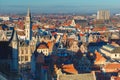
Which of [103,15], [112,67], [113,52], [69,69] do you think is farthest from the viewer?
[103,15]

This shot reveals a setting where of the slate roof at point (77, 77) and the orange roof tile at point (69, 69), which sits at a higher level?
the slate roof at point (77, 77)

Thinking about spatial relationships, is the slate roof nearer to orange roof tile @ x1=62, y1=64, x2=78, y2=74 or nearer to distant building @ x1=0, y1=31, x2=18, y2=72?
orange roof tile @ x1=62, y1=64, x2=78, y2=74

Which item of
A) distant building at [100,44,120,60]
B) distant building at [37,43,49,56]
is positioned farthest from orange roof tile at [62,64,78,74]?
distant building at [100,44,120,60]

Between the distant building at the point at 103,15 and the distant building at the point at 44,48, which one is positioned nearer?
the distant building at the point at 44,48

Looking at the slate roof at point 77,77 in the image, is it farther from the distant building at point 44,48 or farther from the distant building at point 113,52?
the distant building at point 113,52

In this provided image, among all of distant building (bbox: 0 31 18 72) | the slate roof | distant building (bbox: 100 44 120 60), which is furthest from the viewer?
distant building (bbox: 100 44 120 60)

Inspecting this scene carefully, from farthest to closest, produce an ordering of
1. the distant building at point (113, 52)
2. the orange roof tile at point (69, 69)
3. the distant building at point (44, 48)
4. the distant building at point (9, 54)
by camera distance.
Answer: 1. the distant building at point (113, 52)
2. the distant building at point (44, 48)
3. the orange roof tile at point (69, 69)
4. the distant building at point (9, 54)

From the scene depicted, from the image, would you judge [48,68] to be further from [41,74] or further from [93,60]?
[93,60]

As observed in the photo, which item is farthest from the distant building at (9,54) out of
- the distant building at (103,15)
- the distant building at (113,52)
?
the distant building at (103,15)

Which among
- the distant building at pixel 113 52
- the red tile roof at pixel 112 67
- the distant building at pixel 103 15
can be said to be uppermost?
the red tile roof at pixel 112 67

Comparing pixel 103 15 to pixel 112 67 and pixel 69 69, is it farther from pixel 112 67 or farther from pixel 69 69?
pixel 69 69

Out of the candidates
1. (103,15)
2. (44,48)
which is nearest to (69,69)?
(44,48)

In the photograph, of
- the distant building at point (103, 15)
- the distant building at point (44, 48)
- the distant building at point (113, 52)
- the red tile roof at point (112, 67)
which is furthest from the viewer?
the distant building at point (103, 15)

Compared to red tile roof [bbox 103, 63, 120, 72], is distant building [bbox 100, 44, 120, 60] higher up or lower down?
lower down
